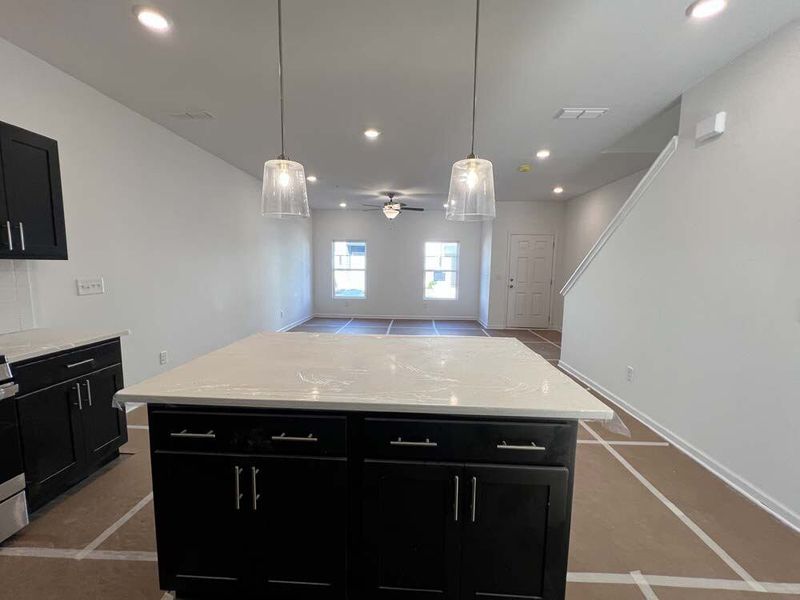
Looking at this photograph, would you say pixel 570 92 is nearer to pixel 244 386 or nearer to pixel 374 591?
pixel 244 386

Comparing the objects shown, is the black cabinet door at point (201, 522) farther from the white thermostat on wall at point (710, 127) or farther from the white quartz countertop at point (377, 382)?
the white thermostat on wall at point (710, 127)

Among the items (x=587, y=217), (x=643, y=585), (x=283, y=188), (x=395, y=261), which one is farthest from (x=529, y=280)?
(x=283, y=188)

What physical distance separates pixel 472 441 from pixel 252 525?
3.03 ft

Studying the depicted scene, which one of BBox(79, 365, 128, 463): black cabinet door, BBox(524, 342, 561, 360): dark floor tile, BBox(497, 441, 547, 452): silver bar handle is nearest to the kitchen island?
BBox(497, 441, 547, 452): silver bar handle

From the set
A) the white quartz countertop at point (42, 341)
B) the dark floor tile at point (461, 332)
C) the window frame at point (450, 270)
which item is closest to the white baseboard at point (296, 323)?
the window frame at point (450, 270)

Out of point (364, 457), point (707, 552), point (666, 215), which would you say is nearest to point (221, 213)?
point (364, 457)

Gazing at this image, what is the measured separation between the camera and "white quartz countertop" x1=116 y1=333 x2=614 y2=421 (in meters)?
1.25

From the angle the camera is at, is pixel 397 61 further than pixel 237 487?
Yes

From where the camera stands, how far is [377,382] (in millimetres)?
1443

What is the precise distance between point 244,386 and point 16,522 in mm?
1616

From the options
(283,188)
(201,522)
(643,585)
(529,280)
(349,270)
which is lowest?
(643,585)

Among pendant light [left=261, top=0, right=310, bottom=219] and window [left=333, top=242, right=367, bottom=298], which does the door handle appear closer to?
pendant light [left=261, top=0, right=310, bottom=219]

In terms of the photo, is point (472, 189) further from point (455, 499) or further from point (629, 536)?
point (629, 536)

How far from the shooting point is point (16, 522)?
1.76m
